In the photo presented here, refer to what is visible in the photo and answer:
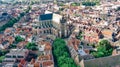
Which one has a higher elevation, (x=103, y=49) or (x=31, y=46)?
(x=31, y=46)

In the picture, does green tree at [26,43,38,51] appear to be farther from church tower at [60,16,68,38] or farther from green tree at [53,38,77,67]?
church tower at [60,16,68,38]

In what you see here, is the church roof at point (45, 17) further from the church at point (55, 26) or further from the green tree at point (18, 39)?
the green tree at point (18, 39)

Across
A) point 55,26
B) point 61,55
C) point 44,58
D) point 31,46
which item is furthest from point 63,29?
point 44,58

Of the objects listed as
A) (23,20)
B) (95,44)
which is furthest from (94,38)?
(23,20)

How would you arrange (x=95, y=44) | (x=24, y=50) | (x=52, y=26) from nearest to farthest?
1. (x=24, y=50)
2. (x=95, y=44)
3. (x=52, y=26)

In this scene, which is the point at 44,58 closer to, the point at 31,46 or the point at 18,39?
the point at 31,46

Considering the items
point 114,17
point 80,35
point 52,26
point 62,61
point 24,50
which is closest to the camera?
point 62,61

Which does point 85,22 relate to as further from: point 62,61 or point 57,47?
point 62,61

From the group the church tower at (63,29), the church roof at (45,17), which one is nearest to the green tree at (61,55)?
the church tower at (63,29)

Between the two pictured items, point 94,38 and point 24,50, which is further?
point 94,38

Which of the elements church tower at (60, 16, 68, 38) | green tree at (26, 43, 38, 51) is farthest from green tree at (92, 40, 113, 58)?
church tower at (60, 16, 68, 38)

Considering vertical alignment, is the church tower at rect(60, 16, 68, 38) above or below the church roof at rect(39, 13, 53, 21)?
below
